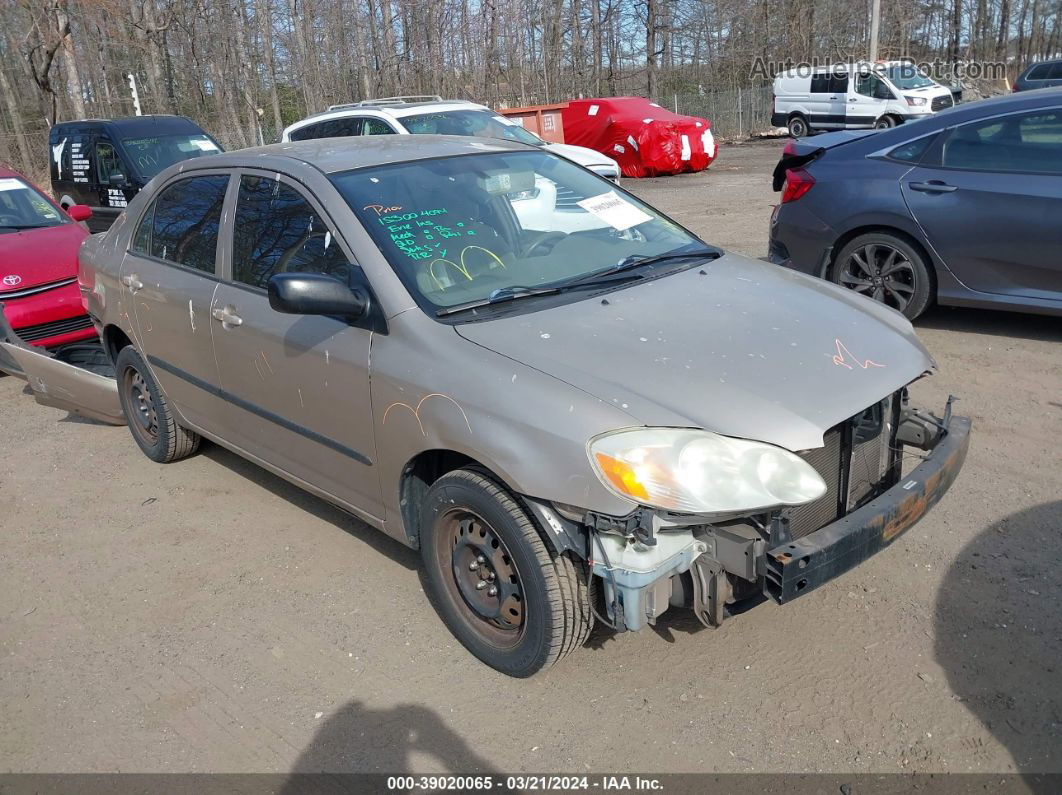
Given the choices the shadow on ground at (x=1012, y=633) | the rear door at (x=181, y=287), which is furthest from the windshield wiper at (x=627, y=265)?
the rear door at (x=181, y=287)

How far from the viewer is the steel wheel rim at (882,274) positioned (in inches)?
251

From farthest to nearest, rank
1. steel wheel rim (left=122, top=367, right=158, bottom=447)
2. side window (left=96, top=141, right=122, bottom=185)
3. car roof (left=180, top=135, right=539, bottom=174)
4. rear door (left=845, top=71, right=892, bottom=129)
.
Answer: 1. rear door (left=845, top=71, right=892, bottom=129)
2. side window (left=96, top=141, right=122, bottom=185)
3. steel wheel rim (left=122, top=367, right=158, bottom=447)
4. car roof (left=180, top=135, right=539, bottom=174)

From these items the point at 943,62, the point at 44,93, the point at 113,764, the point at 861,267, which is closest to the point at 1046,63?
the point at 943,62

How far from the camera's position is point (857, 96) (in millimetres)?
24312

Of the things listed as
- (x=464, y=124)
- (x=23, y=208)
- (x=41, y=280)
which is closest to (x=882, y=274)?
(x=41, y=280)

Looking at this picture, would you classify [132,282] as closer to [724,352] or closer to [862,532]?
[724,352]

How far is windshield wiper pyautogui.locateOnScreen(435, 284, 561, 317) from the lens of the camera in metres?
3.33

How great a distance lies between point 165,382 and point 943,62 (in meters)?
44.7

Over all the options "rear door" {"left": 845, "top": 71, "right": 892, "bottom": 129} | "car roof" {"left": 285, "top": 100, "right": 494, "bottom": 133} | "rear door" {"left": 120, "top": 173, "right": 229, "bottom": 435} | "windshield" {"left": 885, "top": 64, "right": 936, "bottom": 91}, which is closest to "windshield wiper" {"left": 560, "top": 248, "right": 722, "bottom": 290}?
"rear door" {"left": 120, "top": 173, "right": 229, "bottom": 435}

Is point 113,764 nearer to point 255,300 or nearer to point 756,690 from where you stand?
point 255,300

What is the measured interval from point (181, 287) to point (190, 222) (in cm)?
36

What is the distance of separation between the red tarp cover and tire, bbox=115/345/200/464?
15.4m

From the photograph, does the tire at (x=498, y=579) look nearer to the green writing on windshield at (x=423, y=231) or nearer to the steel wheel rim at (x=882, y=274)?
the green writing on windshield at (x=423, y=231)

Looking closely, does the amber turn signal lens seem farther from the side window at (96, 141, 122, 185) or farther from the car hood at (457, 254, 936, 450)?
the side window at (96, 141, 122, 185)
